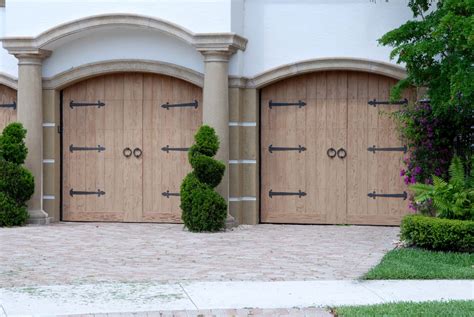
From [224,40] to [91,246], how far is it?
14.0ft

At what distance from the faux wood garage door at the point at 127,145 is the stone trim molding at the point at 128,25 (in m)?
1.05

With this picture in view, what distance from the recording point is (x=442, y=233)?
12.8m

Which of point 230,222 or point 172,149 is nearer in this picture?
point 230,222

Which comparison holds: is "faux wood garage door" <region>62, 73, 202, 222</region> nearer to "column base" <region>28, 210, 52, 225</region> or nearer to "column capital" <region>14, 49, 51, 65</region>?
"column base" <region>28, 210, 52, 225</region>

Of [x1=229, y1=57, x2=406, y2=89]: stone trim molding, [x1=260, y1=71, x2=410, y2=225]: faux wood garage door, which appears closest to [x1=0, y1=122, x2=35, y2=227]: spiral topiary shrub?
[x1=229, y1=57, x2=406, y2=89]: stone trim molding

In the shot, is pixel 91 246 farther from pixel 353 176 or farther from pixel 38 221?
pixel 353 176

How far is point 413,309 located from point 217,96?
26.2ft

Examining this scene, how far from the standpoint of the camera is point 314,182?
56.1 feet

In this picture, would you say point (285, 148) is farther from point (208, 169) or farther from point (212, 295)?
point (212, 295)

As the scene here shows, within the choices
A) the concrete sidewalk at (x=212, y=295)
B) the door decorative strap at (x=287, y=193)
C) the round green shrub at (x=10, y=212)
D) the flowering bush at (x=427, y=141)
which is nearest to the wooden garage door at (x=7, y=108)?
the round green shrub at (x=10, y=212)

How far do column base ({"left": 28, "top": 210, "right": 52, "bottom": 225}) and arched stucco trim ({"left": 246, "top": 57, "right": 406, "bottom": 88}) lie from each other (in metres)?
4.18

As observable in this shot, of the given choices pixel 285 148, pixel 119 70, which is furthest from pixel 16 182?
pixel 285 148

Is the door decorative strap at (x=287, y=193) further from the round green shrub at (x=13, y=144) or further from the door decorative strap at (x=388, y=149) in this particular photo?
the round green shrub at (x=13, y=144)

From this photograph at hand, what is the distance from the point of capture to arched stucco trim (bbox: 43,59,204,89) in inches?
671
